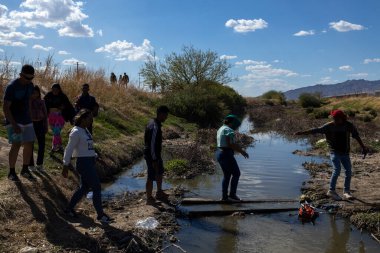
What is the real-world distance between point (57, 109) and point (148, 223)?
4861 mm

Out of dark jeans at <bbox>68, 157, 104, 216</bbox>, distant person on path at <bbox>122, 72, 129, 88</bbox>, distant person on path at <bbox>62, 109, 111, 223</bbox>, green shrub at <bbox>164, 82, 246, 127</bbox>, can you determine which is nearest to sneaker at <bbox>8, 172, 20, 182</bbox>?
dark jeans at <bbox>68, 157, 104, 216</bbox>

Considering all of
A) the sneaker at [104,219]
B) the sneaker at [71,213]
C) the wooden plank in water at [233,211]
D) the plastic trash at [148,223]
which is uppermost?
the sneaker at [71,213]

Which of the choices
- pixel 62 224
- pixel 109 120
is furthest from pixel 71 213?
pixel 109 120

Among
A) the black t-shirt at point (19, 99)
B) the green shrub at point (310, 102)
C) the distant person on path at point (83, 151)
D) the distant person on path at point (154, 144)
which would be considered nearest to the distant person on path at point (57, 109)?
the black t-shirt at point (19, 99)

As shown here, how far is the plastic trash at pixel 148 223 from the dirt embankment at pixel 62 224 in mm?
89

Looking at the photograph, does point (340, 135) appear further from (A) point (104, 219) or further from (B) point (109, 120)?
(B) point (109, 120)

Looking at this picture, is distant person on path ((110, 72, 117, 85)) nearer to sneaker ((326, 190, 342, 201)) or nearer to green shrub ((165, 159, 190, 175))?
green shrub ((165, 159, 190, 175))

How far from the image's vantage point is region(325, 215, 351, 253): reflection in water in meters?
7.15

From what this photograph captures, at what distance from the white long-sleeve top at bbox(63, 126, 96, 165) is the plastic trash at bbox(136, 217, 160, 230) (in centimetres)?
135

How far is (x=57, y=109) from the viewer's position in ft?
36.0

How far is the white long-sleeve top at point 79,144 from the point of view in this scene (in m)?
6.85

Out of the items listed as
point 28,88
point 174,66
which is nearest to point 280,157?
point 28,88

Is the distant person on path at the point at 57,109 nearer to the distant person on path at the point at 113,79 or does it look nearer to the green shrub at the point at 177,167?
the green shrub at the point at 177,167

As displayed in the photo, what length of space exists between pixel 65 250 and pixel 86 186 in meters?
1.36
